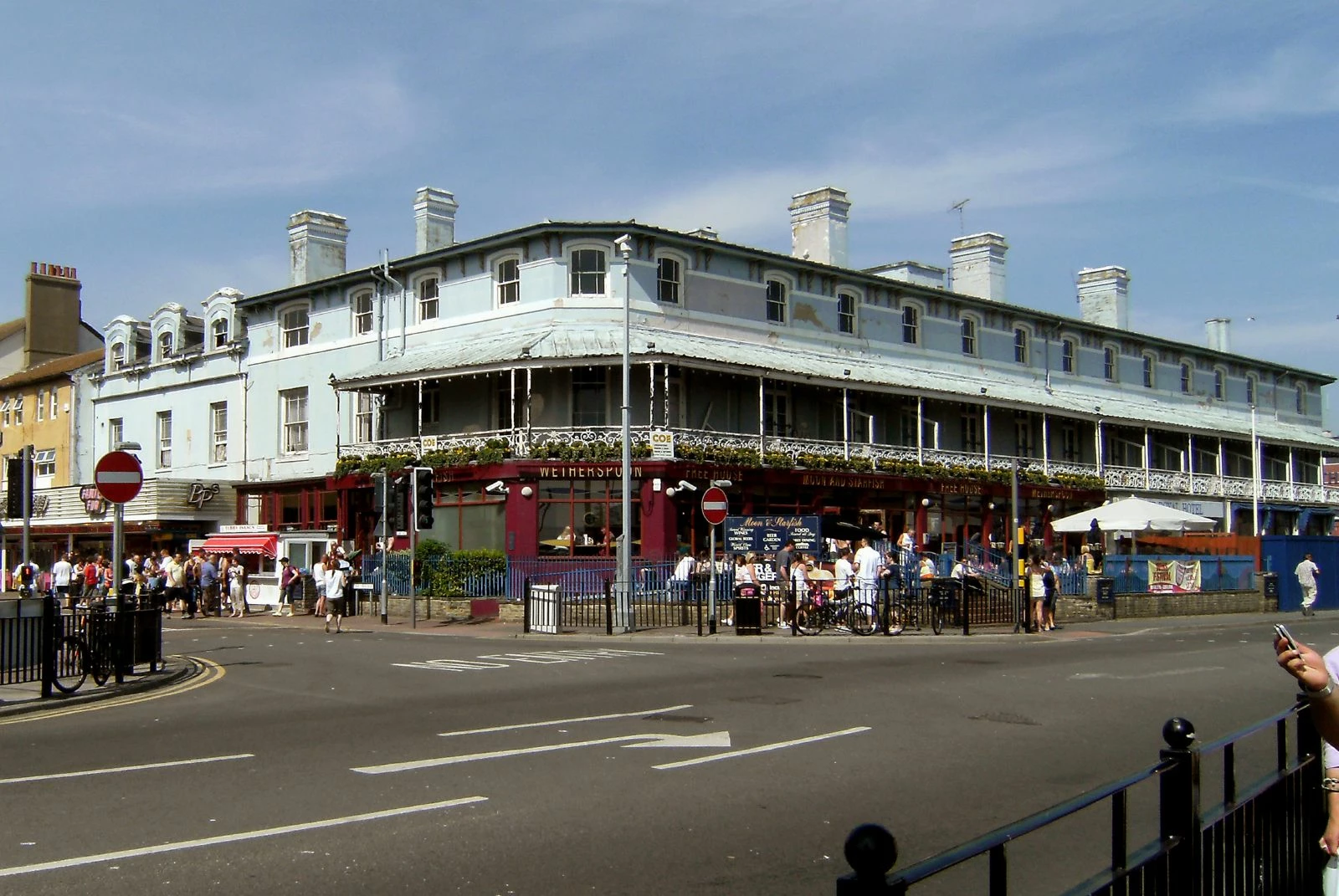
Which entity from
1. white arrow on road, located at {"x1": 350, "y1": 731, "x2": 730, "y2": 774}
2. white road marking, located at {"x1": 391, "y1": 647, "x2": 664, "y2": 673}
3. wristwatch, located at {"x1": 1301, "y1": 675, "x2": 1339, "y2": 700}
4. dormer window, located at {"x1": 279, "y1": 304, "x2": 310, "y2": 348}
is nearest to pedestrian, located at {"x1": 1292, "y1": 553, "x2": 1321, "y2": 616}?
white road marking, located at {"x1": 391, "y1": 647, "x2": 664, "y2": 673}

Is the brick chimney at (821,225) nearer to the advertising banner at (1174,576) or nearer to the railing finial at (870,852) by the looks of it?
the advertising banner at (1174,576)

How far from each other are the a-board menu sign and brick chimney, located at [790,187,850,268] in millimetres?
17563

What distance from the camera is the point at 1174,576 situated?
1359 inches

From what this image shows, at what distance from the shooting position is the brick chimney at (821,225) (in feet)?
149

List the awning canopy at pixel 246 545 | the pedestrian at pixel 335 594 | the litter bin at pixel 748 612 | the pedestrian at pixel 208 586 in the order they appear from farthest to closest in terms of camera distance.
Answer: the awning canopy at pixel 246 545 < the pedestrian at pixel 208 586 < the pedestrian at pixel 335 594 < the litter bin at pixel 748 612

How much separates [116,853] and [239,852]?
0.68 meters

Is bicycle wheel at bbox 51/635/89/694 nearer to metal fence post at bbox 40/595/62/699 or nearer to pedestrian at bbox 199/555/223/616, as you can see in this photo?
metal fence post at bbox 40/595/62/699

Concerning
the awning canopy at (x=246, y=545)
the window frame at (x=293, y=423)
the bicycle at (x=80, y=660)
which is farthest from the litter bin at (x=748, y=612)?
the window frame at (x=293, y=423)

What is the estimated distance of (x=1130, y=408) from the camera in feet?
172

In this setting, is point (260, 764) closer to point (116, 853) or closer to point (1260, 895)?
point (116, 853)

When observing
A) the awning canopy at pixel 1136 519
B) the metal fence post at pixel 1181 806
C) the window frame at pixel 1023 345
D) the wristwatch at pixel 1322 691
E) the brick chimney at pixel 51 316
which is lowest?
the metal fence post at pixel 1181 806

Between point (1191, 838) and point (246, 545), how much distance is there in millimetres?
38724

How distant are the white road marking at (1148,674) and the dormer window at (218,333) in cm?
3881

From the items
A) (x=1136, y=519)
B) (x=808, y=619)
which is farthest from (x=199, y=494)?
(x=1136, y=519)
